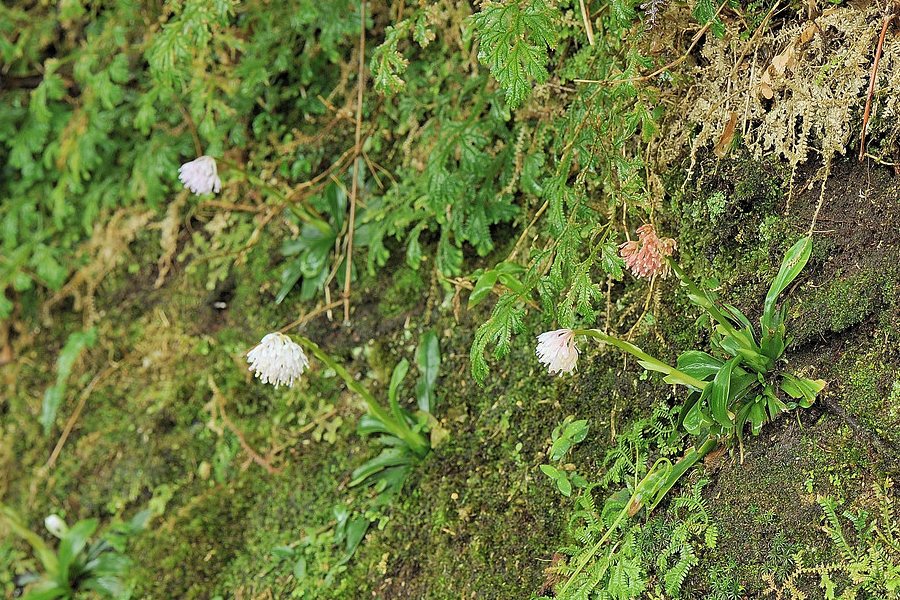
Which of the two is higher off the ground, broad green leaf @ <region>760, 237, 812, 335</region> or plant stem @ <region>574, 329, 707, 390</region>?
broad green leaf @ <region>760, 237, 812, 335</region>

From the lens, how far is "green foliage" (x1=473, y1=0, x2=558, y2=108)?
1.60m

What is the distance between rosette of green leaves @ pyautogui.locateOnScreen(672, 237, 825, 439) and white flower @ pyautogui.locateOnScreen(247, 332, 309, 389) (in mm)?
901

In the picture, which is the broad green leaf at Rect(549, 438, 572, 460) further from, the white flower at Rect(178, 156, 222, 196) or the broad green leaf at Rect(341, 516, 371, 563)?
the white flower at Rect(178, 156, 222, 196)

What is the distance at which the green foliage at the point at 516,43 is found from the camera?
1600mm

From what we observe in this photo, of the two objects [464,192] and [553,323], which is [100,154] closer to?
[464,192]

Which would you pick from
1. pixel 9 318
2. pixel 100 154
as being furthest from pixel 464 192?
pixel 9 318

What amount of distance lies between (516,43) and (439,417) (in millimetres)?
1059

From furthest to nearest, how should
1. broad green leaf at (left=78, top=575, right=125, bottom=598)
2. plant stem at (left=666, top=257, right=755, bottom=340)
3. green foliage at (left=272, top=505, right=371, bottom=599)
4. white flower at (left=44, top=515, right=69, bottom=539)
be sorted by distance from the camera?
white flower at (left=44, top=515, right=69, bottom=539)
broad green leaf at (left=78, top=575, right=125, bottom=598)
green foliage at (left=272, top=505, right=371, bottom=599)
plant stem at (left=666, top=257, right=755, bottom=340)

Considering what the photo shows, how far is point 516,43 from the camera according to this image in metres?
1.61

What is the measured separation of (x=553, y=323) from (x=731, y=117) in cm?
65

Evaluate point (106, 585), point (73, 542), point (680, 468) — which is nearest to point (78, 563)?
point (73, 542)

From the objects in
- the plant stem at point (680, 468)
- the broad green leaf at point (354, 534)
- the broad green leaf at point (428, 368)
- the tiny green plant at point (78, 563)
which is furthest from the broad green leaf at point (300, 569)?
the plant stem at point (680, 468)

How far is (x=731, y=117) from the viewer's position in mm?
1767

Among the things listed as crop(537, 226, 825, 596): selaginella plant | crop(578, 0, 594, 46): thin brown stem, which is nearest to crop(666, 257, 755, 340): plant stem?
crop(537, 226, 825, 596): selaginella plant
